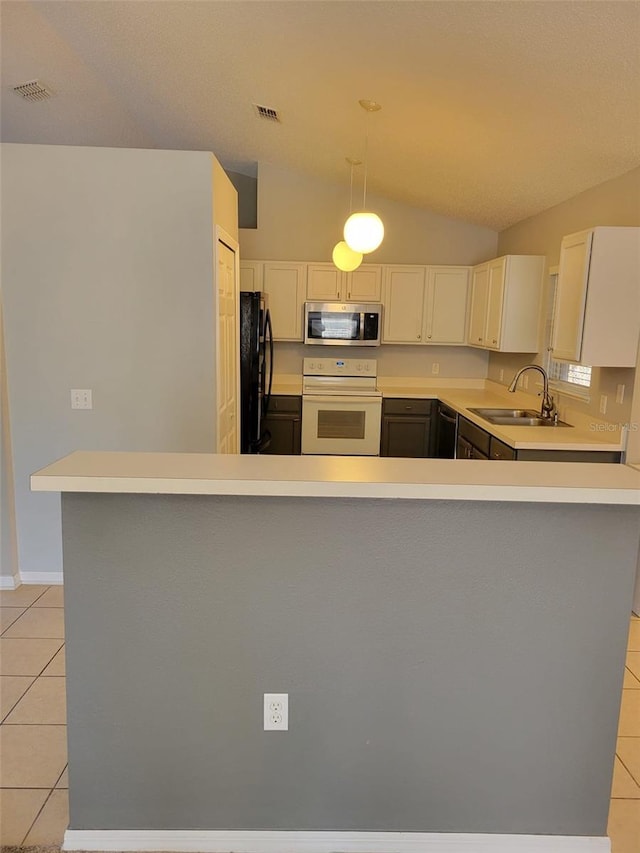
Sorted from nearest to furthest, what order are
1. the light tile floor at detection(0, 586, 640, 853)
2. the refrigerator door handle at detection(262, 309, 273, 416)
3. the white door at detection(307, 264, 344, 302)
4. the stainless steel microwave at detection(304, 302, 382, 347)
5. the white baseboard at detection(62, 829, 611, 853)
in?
the white baseboard at detection(62, 829, 611, 853)
the light tile floor at detection(0, 586, 640, 853)
the refrigerator door handle at detection(262, 309, 273, 416)
the stainless steel microwave at detection(304, 302, 382, 347)
the white door at detection(307, 264, 344, 302)

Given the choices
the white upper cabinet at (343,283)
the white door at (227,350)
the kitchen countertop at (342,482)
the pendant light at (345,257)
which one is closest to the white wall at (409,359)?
the white upper cabinet at (343,283)

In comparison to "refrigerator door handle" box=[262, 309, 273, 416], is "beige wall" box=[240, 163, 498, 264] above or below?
above

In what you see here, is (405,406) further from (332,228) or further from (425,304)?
(332,228)

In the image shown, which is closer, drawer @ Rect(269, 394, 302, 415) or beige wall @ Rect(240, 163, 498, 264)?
drawer @ Rect(269, 394, 302, 415)

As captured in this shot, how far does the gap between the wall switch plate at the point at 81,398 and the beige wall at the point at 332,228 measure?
9.56 ft

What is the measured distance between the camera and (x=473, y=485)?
4.66ft

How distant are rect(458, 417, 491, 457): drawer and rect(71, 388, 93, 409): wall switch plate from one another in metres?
2.34

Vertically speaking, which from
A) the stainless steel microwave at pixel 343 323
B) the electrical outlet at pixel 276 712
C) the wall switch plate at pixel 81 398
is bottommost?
the electrical outlet at pixel 276 712

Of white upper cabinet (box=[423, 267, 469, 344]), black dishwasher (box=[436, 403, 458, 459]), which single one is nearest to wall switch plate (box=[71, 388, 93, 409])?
black dishwasher (box=[436, 403, 458, 459])

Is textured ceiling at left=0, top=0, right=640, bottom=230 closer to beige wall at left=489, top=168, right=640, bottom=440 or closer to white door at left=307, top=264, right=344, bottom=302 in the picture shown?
beige wall at left=489, top=168, right=640, bottom=440

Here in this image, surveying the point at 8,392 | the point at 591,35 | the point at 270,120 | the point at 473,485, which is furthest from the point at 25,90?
the point at 473,485

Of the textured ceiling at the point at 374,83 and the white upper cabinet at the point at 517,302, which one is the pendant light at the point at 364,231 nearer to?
the textured ceiling at the point at 374,83

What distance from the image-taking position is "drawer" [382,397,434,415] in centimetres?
515

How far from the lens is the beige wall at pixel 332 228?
18.1 ft
